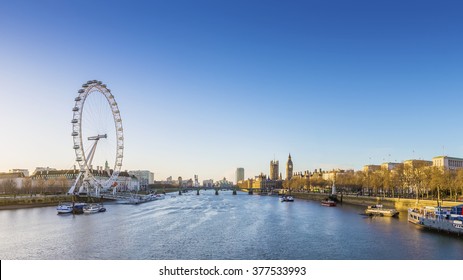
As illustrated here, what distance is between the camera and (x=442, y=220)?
3788 centimetres

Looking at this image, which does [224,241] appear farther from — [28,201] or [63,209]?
[28,201]

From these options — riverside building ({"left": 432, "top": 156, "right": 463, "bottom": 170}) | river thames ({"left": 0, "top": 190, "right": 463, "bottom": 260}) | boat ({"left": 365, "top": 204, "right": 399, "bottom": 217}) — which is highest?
riverside building ({"left": 432, "top": 156, "right": 463, "bottom": 170})

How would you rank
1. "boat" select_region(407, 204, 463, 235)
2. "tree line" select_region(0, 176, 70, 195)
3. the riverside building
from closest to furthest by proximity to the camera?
"boat" select_region(407, 204, 463, 235), "tree line" select_region(0, 176, 70, 195), the riverside building

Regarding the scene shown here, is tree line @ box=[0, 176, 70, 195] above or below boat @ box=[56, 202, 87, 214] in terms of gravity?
above

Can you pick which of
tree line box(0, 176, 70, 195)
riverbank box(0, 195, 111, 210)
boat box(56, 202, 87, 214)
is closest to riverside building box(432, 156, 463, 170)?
riverbank box(0, 195, 111, 210)

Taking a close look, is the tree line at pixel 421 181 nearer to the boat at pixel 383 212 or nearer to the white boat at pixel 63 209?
the boat at pixel 383 212

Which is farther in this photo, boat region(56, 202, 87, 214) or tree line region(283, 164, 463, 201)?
tree line region(283, 164, 463, 201)

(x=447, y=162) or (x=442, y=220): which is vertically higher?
(x=447, y=162)

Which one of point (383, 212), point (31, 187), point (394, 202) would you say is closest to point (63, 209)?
point (383, 212)

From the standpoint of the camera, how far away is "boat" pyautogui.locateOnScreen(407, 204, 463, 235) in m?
35.9

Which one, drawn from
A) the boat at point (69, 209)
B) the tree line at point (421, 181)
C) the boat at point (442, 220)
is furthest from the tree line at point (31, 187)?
the boat at point (442, 220)

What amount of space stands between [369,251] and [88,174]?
64718 mm

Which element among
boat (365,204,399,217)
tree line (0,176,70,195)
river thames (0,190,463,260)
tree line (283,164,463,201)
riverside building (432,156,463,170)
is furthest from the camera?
riverside building (432,156,463,170)

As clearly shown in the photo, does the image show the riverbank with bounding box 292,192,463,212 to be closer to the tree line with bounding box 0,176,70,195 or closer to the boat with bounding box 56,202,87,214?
the boat with bounding box 56,202,87,214
